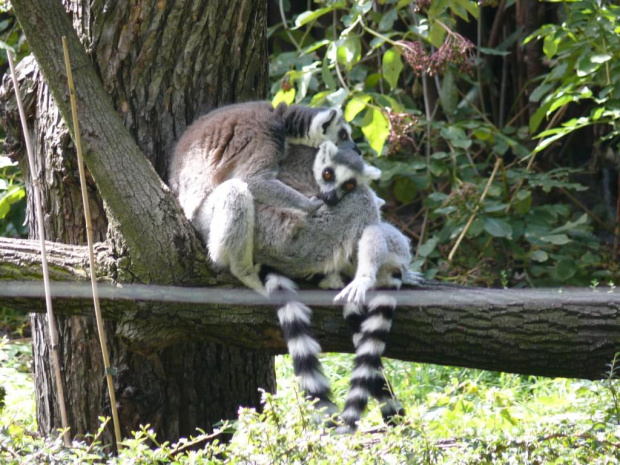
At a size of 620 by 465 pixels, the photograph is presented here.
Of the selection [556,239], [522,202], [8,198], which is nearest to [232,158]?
[8,198]

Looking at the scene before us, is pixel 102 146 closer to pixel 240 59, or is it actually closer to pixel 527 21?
pixel 240 59

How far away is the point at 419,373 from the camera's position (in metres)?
4.89

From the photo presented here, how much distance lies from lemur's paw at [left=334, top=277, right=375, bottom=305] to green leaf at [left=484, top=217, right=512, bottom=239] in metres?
2.19

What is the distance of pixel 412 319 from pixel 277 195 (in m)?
0.75

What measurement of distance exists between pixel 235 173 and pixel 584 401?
2.01 meters

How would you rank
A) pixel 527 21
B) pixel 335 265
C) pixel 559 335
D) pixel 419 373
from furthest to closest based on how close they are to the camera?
pixel 527 21 → pixel 419 373 → pixel 335 265 → pixel 559 335

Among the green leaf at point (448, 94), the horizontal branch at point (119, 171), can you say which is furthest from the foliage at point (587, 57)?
the green leaf at point (448, 94)

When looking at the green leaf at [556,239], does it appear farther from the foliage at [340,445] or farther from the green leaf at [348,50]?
the foliage at [340,445]

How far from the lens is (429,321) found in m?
3.15

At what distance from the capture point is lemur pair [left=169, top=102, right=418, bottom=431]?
10.4ft

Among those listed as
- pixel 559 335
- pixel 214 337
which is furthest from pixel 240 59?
pixel 559 335

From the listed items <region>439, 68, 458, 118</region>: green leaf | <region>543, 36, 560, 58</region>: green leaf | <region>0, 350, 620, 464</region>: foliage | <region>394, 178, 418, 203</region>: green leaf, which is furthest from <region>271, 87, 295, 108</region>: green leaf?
<region>439, 68, 458, 118</region>: green leaf

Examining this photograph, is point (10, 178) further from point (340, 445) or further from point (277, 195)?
point (340, 445)

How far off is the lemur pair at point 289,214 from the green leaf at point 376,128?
233 millimetres
